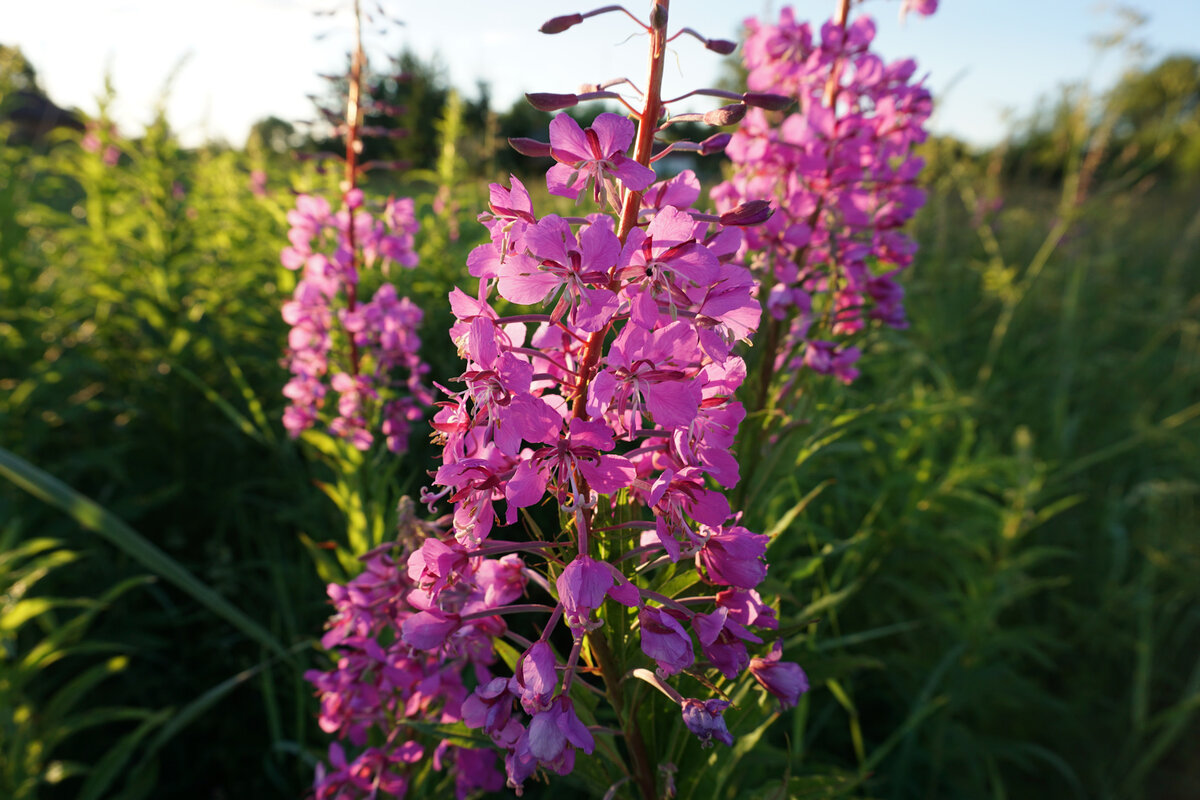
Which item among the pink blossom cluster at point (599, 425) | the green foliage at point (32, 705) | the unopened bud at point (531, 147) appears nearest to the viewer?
the pink blossom cluster at point (599, 425)

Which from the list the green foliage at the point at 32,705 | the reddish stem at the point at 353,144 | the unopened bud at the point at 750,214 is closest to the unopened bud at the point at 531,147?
the unopened bud at the point at 750,214

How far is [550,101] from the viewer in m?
1.08

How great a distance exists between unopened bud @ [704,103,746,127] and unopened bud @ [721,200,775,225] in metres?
0.14

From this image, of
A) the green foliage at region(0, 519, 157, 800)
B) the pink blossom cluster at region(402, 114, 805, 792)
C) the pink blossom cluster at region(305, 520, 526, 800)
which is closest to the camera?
the pink blossom cluster at region(402, 114, 805, 792)

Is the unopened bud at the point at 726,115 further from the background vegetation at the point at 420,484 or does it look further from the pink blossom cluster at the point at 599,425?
the background vegetation at the point at 420,484

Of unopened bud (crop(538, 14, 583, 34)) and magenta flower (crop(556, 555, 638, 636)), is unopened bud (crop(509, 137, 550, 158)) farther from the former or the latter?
magenta flower (crop(556, 555, 638, 636))

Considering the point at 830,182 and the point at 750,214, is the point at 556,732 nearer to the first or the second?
the point at 750,214

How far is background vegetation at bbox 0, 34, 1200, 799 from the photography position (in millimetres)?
2246

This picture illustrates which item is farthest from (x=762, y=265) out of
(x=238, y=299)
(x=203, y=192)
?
(x=203, y=192)

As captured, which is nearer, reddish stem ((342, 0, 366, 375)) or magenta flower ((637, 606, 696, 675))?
magenta flower ((637, 606, 696, 675))

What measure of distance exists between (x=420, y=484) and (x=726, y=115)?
2342 mm

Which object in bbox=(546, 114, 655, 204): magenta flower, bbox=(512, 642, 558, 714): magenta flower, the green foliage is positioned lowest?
the green foliage

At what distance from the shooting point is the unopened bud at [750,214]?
3.38 feet

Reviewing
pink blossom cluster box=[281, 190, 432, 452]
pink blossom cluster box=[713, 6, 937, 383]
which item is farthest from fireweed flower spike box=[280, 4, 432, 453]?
pink blossom cluster box=[713, 6, 937, 383]
